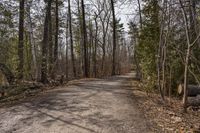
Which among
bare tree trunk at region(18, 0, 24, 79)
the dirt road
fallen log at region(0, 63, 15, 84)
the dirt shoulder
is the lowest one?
the dirt shoulder

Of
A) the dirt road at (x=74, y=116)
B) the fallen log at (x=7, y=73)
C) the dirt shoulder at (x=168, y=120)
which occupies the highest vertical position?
the fallen log at (x=7, y=73)

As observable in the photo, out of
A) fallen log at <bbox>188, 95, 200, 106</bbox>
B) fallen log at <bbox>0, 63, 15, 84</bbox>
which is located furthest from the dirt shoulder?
fallen log at <bbox>0, 63, 15, 84</bbox>

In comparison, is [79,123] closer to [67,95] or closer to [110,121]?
[110,121]

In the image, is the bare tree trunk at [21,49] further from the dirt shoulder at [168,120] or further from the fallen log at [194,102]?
the fallen log at [194,102]

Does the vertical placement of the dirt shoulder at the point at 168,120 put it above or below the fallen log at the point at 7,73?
below

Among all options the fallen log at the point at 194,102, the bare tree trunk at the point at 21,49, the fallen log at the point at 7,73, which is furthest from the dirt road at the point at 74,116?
the bare tree trunk at the point at 21,49

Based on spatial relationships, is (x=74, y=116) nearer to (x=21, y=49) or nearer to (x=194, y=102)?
(x=194, y=102)

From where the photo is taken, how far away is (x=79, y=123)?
7449 mm

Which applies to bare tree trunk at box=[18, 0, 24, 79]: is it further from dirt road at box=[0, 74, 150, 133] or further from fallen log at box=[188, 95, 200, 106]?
fallen log at box=[188, 95, 200, 106]

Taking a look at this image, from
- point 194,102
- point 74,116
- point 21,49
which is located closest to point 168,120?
point 74,116

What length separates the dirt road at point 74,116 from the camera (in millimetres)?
7020

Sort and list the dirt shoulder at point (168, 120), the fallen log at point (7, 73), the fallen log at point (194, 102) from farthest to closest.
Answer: the fallen log at point (7, 73) → the fallen log at point (194, 102) → the dirt shoulder at point (168, 120)

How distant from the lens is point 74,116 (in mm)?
8211

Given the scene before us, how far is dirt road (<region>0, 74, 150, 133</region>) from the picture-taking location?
702 cm
